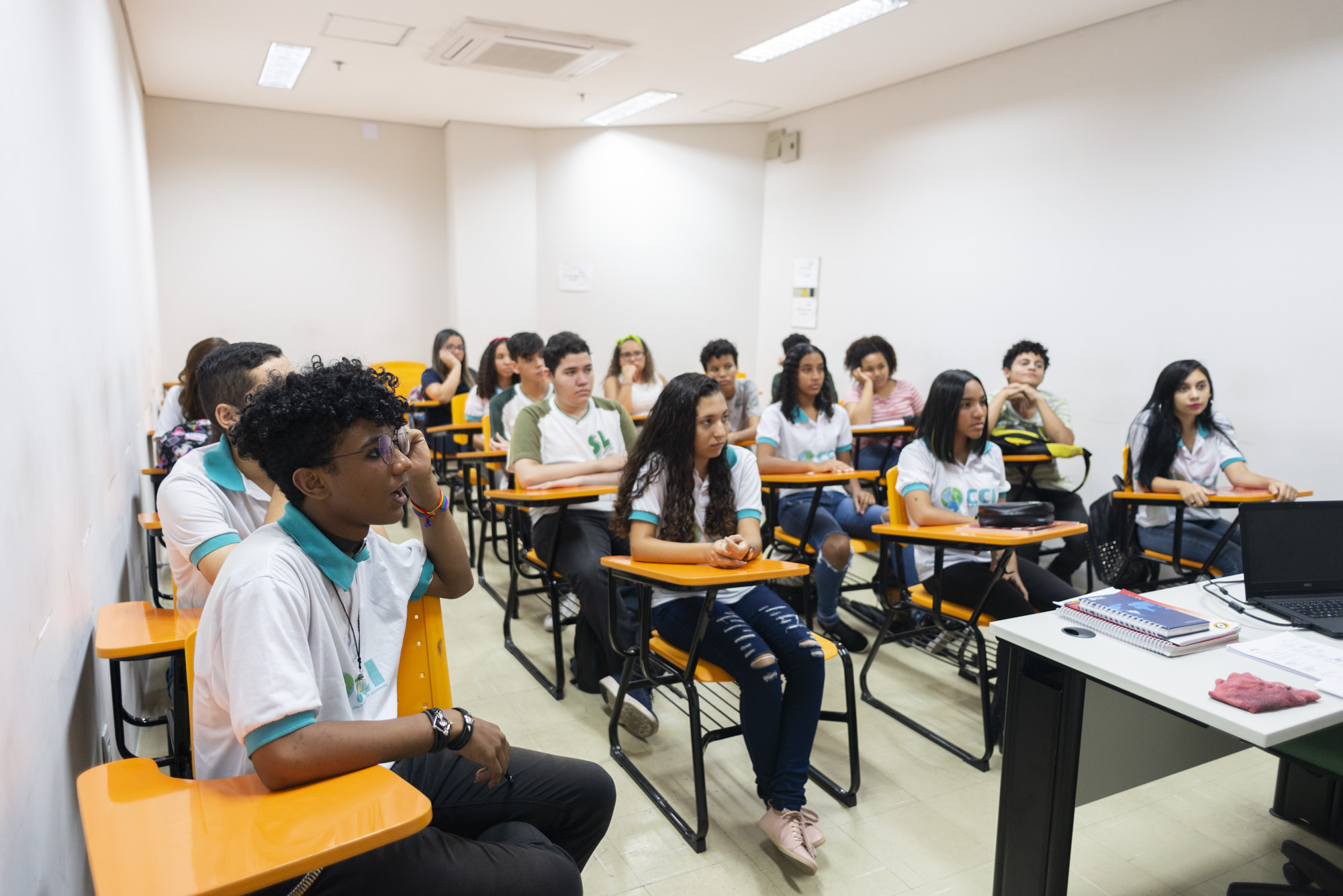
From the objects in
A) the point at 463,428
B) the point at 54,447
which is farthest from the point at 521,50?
the point at 54,447

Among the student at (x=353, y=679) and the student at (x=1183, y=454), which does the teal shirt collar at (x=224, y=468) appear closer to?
the student at (x=353, y=679)

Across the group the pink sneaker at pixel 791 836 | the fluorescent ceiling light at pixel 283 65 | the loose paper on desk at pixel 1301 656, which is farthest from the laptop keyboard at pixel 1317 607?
the fluorescent ceiling light at pixel 283 65

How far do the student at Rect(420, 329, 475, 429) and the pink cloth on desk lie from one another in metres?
5.24

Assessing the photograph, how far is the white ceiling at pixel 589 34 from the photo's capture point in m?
4.42

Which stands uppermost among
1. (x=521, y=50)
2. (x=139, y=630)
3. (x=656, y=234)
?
A: (x=521, y=50)

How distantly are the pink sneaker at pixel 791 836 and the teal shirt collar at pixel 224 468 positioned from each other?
154 cm

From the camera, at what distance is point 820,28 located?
4812mm

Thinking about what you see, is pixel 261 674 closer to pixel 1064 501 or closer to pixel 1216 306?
pixel 1064 501

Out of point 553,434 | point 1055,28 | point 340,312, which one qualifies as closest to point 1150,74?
point 1055,28

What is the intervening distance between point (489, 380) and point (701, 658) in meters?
3.34

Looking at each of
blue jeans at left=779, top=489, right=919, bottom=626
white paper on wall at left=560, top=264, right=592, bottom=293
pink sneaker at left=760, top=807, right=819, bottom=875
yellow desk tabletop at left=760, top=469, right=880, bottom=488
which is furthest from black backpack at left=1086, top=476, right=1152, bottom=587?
white paper on wall at left=560, top=264, right=592, bottom=293

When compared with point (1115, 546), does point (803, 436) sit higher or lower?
higher

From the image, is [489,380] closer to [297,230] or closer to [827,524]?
[827,524]

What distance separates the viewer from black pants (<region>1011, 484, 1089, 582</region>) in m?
3.91
